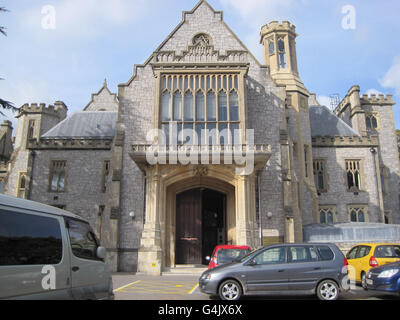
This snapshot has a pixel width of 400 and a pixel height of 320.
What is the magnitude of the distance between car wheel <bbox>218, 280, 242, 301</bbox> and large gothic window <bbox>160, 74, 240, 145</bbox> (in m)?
11.0

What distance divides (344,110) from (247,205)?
67.4ft

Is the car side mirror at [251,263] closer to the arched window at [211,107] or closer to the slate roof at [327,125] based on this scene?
the arched window at [211,107]

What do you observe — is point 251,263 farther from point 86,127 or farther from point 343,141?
point 86,127

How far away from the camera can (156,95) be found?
1952 centimetres

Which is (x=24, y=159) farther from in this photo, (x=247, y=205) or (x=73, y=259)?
(x=73, y=259)

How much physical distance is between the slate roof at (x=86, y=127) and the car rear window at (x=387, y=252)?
21089mm

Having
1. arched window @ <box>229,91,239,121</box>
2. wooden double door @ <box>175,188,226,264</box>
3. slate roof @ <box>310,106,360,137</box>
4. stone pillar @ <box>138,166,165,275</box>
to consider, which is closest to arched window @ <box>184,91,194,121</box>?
arched window @ <box>229,91,239,121</box>

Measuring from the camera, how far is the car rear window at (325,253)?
29.9ft

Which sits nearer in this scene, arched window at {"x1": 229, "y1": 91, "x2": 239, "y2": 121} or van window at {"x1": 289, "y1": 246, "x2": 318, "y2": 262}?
van window at {"x1": 289, "y1": 246, "x2": 318, "y2": 262}

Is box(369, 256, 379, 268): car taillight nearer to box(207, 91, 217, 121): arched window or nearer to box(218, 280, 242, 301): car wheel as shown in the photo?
box(218, 280, 242, 301): car wheel

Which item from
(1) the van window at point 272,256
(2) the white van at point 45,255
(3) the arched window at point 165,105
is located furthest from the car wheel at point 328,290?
(3) the arched window at point 165,105

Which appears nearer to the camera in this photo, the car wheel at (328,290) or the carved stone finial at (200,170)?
A: the car wheel at (328,290)

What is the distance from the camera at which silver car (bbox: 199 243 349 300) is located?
8.72m
